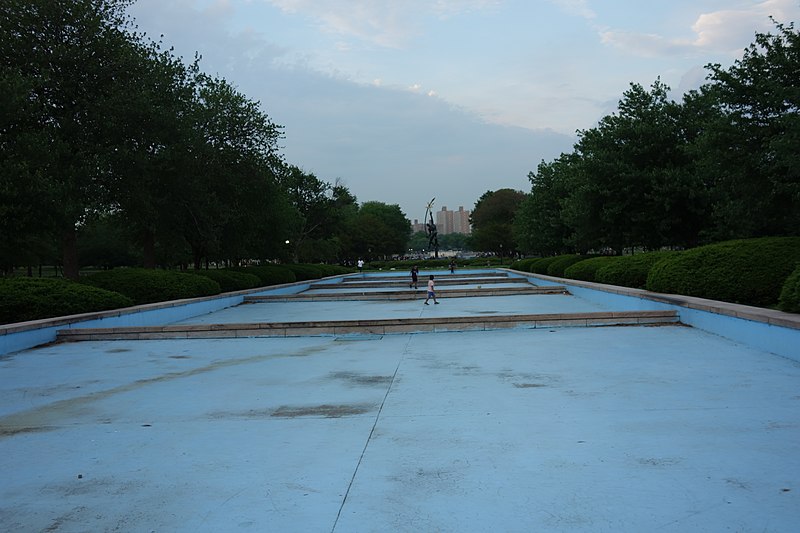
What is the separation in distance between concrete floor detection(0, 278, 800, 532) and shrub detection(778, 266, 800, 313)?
1269 mm

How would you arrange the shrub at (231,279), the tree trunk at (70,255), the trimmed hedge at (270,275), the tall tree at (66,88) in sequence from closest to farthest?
the tall tree at (66,88) → the tree trunk at (70,255) → the shrub at (231,279) → the trimmed hedge at (270,275)

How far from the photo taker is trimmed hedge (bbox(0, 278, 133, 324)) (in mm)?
13066

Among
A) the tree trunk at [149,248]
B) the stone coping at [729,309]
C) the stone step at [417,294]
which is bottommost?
the stone step at [417,294]

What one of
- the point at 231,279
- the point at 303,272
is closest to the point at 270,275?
the point at 231,279

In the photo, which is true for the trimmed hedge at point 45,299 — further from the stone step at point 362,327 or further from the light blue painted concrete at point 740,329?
the light blue painted concrete at point 740,329

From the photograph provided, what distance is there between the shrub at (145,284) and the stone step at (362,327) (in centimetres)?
445

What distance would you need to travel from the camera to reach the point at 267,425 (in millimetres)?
5680

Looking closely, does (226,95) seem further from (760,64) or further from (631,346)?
(631,346)

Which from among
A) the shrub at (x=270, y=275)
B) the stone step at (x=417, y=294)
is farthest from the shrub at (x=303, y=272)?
the stone step at (x=417, y=294)

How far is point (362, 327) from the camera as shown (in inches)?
512

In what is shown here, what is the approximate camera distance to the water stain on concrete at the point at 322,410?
602cm

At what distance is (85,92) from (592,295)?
18.4 m

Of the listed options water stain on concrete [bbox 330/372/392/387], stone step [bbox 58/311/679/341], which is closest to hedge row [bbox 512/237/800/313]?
stone step [bbox 58/311/679/341]

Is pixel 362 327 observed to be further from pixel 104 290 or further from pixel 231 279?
pixel 231 279
